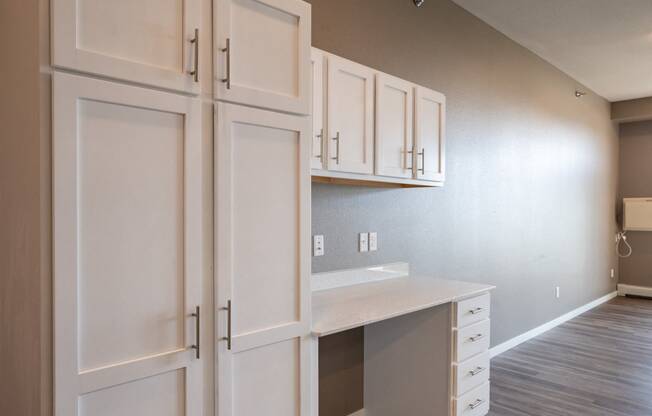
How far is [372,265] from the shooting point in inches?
112

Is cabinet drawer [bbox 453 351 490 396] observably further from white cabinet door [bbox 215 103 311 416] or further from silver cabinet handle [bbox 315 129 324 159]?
silver cabinet handle [bbox 315 129 324 159]

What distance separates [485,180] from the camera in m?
3.89

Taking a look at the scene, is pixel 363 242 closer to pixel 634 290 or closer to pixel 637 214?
pixel 637 214

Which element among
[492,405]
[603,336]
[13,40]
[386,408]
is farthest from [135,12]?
[603,336]

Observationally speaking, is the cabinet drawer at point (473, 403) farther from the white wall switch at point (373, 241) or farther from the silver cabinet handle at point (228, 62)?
the silver cabinet handle at point (228, 62)

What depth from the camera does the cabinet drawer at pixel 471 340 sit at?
240cm

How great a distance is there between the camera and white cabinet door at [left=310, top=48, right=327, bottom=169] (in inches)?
80.0

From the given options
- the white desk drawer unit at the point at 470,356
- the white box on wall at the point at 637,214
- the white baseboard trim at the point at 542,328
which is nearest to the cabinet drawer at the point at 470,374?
the white desk drawer unit at the point at 470,356

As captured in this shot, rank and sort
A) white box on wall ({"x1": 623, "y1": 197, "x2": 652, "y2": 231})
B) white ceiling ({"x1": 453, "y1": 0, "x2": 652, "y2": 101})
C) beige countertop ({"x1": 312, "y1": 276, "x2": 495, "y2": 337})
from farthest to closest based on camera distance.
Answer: white box on wall ({"x1": 623, "y1": 197, "x2": 652, "y2": 231}) < white ceiling ({"x1": 453, "y1": 0, "x2": 652, "y2": 101}) < beige countertop ({"x1": 312, "y1": 276, "x2": 495, "y2": 337})

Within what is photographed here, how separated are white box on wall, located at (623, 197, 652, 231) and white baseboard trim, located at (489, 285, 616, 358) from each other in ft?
3.55

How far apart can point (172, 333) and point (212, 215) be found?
14.8 inches

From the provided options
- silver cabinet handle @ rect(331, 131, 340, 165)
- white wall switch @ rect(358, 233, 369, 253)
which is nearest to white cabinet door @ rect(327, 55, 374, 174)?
silver cabinet handle @ rect(331, 131, 340, 165)

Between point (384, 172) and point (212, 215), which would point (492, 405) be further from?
point (212, 215)

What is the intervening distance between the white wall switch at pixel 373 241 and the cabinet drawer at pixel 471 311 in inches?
25.2
